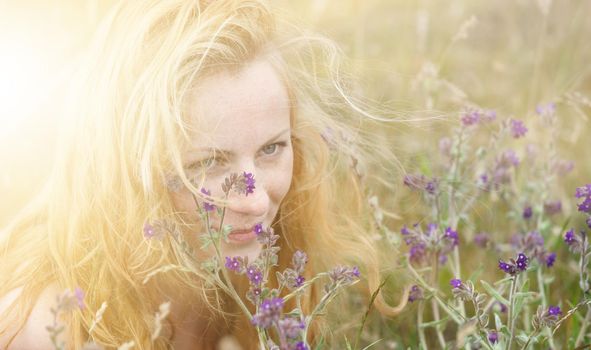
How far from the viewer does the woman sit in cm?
160

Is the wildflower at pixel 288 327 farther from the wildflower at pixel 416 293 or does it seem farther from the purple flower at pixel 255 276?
the wildflower at pixel 416 293

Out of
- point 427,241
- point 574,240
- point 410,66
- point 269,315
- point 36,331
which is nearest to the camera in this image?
point 269,315

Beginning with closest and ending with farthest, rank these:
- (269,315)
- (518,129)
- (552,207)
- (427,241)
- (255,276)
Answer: (269,315)
(255,276)
(427,241)
(518,129)
(552,207)

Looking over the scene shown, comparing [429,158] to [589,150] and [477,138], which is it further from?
[589,150]

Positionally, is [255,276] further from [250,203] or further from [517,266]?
[517,266]

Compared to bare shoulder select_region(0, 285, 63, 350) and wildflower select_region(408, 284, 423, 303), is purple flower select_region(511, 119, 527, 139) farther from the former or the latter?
bare shoulder select_region(0, 285, 63, 350)

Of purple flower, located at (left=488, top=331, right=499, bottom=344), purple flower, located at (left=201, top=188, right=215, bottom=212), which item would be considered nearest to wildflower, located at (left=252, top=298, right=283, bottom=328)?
purple flower, located at (left=201, top=188, right=215, bottom=212)

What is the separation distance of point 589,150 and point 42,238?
Answer: 2049mm

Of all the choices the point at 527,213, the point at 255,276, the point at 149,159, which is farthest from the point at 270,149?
the point at 527,213

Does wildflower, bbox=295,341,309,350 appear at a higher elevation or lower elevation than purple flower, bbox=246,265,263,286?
lower

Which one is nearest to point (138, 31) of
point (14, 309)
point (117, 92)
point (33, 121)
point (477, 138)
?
point (117, 92)

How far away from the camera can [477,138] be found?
121 inches

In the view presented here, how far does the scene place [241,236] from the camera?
1697mm

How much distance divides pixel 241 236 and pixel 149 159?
27 centimetres
